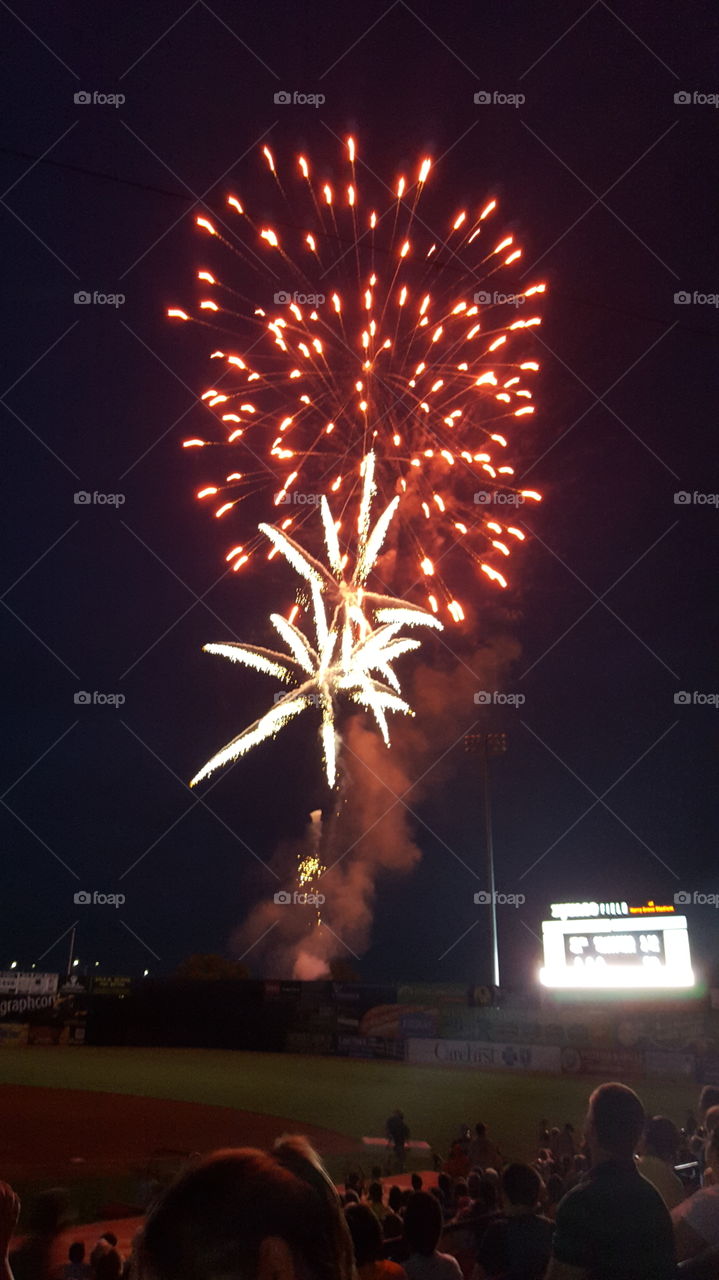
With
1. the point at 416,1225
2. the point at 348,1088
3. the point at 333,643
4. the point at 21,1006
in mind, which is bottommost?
the point at 348,1088

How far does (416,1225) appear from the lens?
4078 mm

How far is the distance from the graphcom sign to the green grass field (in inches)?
22.2

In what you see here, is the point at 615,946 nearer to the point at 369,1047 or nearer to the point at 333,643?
the point at 369,1047

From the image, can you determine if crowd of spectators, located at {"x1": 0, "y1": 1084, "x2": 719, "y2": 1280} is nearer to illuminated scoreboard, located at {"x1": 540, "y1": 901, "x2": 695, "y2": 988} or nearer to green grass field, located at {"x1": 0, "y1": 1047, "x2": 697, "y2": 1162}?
green grass field, located at {"x1": 0, "y1": 1047, "x2": 697, "y2": 1162}

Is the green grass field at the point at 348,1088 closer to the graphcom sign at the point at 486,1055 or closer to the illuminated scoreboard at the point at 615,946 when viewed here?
the graphcom sign at the point at 486,1055

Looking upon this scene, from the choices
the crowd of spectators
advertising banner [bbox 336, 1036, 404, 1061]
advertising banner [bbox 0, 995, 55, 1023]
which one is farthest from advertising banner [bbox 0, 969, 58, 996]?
the crowd of spectators

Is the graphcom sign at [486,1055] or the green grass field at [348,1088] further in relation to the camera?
the graphcom sign at [486,1055]

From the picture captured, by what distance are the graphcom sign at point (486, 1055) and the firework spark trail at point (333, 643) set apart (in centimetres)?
1139

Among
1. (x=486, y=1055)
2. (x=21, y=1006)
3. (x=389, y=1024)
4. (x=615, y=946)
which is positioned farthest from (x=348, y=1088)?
(x=21, y=1006)

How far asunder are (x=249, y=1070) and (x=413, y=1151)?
13912 mm

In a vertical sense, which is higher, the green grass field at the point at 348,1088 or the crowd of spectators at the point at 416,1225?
the crowd of spectators at the point at 416,1225

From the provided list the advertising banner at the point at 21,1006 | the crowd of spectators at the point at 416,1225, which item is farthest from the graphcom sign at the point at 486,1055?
the crowd of spectators at the point at 416,1225

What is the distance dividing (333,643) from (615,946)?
13552 mm

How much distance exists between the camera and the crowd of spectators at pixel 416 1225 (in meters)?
1.43
